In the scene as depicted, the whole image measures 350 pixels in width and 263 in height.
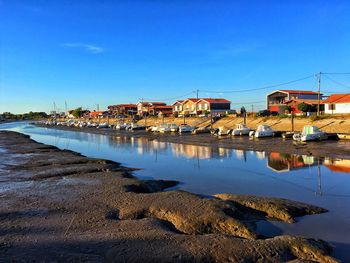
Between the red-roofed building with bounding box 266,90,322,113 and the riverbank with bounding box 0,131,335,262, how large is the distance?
74061 mm

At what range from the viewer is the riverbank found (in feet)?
32.4

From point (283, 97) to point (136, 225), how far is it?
8880 cm

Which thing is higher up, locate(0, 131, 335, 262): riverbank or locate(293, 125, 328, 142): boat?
locate(293, 125, 328, 142): boat

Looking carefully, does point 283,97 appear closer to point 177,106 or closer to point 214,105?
point 214,105

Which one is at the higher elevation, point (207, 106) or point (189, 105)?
point (189, 105)

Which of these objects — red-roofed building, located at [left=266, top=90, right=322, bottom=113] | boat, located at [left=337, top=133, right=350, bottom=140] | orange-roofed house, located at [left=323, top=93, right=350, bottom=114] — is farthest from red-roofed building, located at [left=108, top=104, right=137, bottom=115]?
boat, located at [left=337, top=133, right=350, bottom=140]

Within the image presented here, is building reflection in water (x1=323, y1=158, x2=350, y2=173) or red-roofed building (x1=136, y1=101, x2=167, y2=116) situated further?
red-roofed building (x1=136, y1=101, x2=167, y2=116)

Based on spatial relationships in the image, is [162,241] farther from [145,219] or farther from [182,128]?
[182,128]

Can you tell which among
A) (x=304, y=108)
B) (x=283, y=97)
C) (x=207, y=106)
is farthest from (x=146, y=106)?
(x=304, y=108)

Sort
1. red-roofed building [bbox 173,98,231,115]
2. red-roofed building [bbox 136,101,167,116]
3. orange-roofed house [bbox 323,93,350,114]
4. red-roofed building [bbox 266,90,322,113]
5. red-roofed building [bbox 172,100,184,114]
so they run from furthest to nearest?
red-roofed building [bbox 136,101,167,116] < red-roofed building [bbox 172,100,184,114] < red-roofed building [bbox 173,98,231,115] < red-roofed building [bbox 266,90,322,113] < orange-roofed house [bbox 323,93,350,114]

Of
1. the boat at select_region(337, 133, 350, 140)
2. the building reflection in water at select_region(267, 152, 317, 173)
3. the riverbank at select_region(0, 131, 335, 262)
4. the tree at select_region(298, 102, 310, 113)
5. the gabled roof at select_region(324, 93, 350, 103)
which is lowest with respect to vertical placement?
the building reflection in water at select_region(267, 152, 317, 173)

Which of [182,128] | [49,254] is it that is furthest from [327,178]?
[182,128]

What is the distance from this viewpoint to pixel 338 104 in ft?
210

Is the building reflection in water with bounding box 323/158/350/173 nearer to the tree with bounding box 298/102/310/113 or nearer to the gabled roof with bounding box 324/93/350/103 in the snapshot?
the gabled roof with bounding box 324/93/350/103
